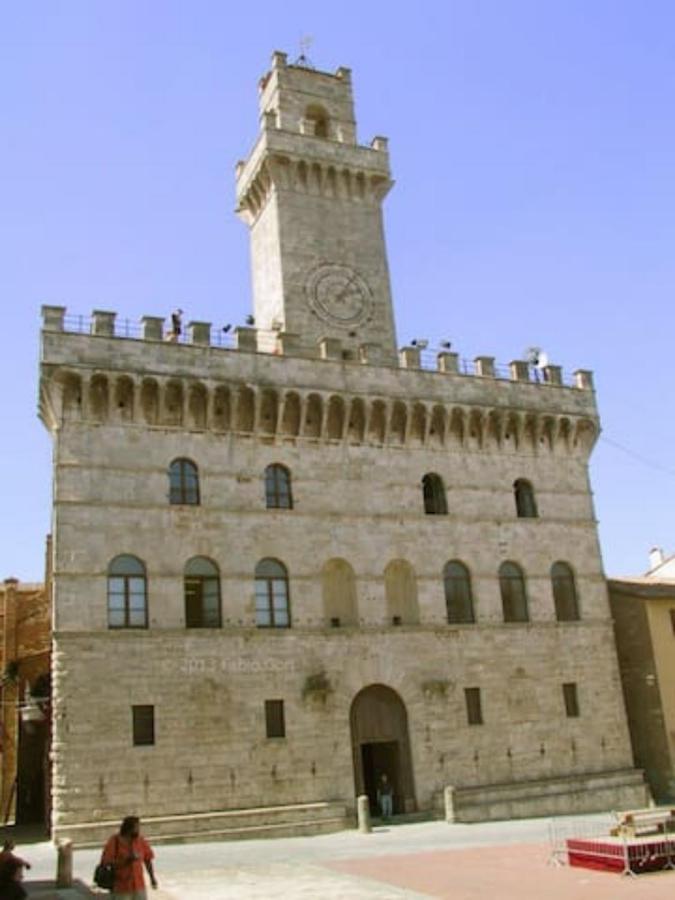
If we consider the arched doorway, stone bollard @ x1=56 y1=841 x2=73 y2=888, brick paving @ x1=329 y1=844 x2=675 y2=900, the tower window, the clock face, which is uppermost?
the tower window

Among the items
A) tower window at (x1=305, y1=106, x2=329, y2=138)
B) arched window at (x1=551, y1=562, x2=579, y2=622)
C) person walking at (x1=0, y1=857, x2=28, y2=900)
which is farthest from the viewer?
tower window at (x1=305, y1=106, x2=329, y2=138)

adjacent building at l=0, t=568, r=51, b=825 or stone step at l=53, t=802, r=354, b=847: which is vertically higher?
adjacent building at l=0, t=568, r=51, b=825

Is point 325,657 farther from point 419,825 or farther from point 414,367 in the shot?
point 414,367

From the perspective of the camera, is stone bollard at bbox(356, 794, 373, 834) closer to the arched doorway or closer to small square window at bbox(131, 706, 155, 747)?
the arched doorway

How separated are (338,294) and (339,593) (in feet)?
33.5

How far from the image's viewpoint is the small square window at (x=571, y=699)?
1131 inches

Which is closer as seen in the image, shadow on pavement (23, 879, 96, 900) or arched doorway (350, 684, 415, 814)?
shadow on pavement (23, 879, 96, 900)

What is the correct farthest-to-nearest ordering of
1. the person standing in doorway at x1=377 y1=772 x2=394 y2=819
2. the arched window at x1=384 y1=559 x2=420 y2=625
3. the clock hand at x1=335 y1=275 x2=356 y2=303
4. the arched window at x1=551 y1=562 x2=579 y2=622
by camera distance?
the clock hand at x1=335 y1=275 x2=356 y2=303
the arched window at x1=551 y1=562 x2=579 y2=622
the arched window at x1=384 y1=559 x2=420 y2=625
the person standing in doorway at x1=377 y1=772 x2=394 y2=819

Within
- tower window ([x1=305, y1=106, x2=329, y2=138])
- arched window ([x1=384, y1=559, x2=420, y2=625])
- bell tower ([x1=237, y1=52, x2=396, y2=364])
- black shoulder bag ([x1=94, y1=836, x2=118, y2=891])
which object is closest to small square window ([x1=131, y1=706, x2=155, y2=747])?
arched window ([x1=384, y1=559, x2=420, y2=625])

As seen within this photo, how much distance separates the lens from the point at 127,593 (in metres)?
24.0

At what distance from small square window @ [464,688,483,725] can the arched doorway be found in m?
2.06

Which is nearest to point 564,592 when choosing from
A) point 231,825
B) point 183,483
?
point 183,483

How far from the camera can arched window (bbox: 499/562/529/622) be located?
29.2 m

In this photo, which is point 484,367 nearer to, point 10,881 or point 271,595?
point 271,595
